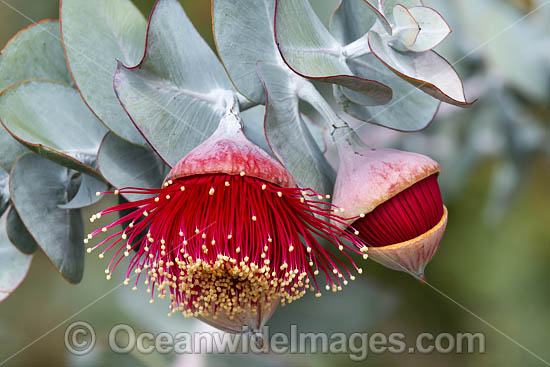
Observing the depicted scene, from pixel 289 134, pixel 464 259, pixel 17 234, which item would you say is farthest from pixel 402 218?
pixel 464 259

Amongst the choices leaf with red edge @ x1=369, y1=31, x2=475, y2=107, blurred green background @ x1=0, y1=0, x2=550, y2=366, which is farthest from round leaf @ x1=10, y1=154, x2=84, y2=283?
blurred green background @ x1=0, y1=0, x2=550, y2=366

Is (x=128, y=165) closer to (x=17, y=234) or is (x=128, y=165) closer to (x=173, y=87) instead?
(x=173, y=87)

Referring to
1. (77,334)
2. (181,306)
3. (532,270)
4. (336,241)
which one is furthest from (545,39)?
(77,334)

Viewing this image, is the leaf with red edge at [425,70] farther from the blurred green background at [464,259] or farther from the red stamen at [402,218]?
the blurred green background at [464,259]

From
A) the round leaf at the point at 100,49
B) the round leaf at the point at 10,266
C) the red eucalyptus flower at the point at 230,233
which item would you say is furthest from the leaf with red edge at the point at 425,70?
the round leaf at the point at 10,266

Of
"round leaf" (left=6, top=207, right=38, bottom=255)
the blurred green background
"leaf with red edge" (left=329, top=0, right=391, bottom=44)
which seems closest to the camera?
"leaf with red edge" (left=329, top=0, right=391, bottom=44)

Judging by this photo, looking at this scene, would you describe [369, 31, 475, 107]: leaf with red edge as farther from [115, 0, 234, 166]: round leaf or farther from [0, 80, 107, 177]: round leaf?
[0, 80, 107, 177]: round leaf

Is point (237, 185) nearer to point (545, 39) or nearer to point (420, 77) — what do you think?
point (420, 77)
